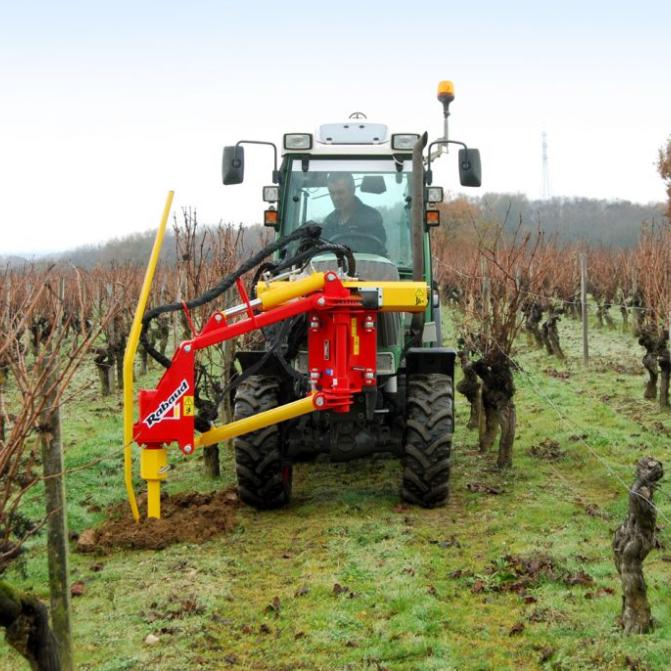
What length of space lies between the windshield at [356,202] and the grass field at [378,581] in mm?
2206

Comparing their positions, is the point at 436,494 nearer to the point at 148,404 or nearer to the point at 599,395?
the point at 148,404

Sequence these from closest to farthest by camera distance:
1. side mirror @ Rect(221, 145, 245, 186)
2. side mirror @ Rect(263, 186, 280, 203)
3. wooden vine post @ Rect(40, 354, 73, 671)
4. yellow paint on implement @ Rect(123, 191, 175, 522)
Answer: wooden vine post @ Rect(40, 354, 73, 671) → yellow paint on implement @ Rect(123, 191, 175, 522) → side mirror @ Rect(221, 145, 245, 186) → side mirror @ Rect(263, 186, 280, 203)

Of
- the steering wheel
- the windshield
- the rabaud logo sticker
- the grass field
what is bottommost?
the grass field

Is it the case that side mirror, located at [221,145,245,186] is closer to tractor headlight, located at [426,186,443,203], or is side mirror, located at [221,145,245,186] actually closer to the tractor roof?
the tractor roof

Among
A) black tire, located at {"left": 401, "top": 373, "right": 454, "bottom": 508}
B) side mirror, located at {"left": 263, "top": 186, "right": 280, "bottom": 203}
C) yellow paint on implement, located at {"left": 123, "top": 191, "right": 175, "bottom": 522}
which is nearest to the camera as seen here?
yellow paint on implement, located at {"left": 123, "top": 191, "right": 175, "bottom": 522}

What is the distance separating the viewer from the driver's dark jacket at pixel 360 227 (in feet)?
24.0

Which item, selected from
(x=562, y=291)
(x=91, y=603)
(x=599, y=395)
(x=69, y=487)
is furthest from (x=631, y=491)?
(x=562, y=291)

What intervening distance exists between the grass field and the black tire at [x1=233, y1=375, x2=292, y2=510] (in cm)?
19

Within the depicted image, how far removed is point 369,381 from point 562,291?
1831cm

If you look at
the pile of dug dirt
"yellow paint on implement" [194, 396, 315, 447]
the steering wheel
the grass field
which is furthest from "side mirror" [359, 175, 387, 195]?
the pile of dug dirt

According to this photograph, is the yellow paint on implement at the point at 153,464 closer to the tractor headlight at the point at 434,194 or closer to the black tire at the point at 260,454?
the black tire at the point at 260,454

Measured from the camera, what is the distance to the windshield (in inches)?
289

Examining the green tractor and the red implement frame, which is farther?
the green tractor

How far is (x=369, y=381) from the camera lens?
20.7 ft
